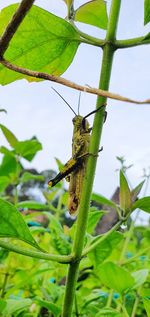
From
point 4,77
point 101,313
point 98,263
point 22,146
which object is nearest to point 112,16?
point 4,77

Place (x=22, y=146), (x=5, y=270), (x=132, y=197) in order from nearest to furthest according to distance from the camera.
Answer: (x=132, y=197), (x=5, y=270), (x=22, y=146)

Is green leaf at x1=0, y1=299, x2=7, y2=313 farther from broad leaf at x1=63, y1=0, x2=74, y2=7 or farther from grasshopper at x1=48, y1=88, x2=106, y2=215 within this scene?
broad leaf at x1=63, y1=0, x2=74, y2=7

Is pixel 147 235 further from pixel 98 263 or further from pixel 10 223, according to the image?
pixel 10 223

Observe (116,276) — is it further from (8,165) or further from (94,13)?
(8,165)

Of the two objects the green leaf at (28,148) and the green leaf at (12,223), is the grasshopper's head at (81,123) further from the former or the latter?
the green leaf at (28,148)

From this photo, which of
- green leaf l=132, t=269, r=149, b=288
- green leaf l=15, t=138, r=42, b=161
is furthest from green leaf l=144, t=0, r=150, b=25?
green leaf l=15, t=138, r=42, b=161
